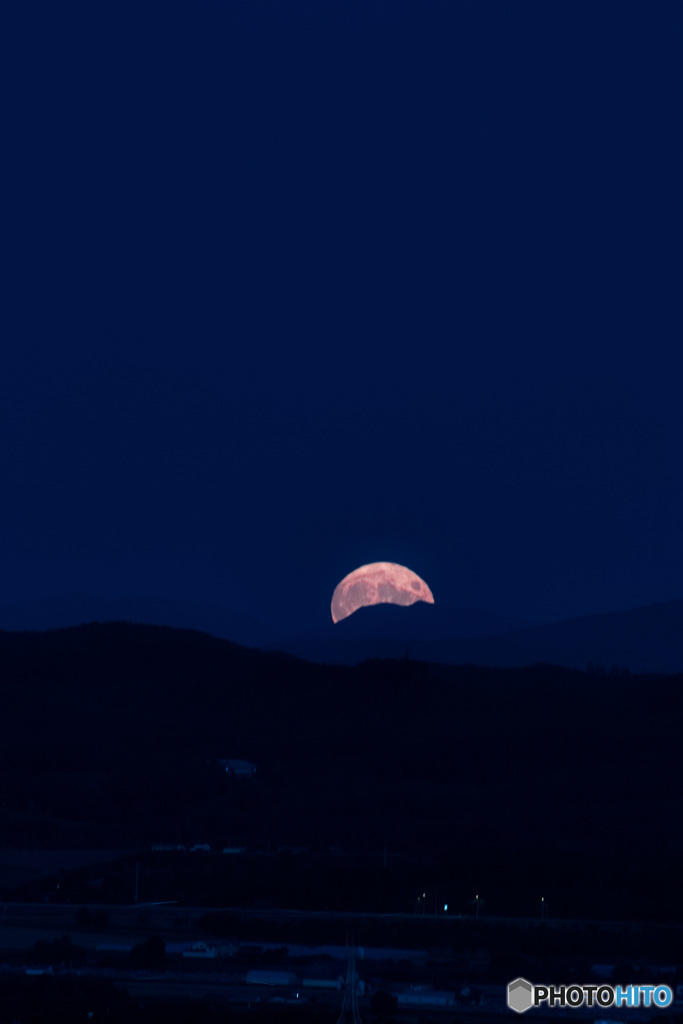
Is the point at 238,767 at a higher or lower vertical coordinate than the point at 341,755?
lower

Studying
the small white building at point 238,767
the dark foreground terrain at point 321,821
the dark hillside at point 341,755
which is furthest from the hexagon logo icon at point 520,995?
the small white building at point 238,767

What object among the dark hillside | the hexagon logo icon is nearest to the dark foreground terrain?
the dark hillside

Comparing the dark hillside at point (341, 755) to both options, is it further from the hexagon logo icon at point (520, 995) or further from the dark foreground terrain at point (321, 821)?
the hexagon logo icon at point (520, 995)

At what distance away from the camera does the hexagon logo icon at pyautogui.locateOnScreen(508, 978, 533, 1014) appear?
116ft

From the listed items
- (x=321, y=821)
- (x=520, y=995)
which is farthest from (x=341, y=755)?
(x=520, y=995)

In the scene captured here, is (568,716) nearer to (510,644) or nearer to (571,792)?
(571,792)

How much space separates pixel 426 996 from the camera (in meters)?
36.6

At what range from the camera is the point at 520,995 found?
3594 centimetres

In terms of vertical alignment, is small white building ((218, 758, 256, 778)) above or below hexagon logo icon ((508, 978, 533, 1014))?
above

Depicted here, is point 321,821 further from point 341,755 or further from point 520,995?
point 520,995

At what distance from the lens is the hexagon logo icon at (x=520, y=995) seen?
116ft

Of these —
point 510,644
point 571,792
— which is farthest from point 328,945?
point 510,644

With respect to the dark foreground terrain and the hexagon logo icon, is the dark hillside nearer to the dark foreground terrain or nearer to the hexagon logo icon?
the dark foreground terrain

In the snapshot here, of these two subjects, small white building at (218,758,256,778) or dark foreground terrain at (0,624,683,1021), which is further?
small white building at (218,758,256,778)
